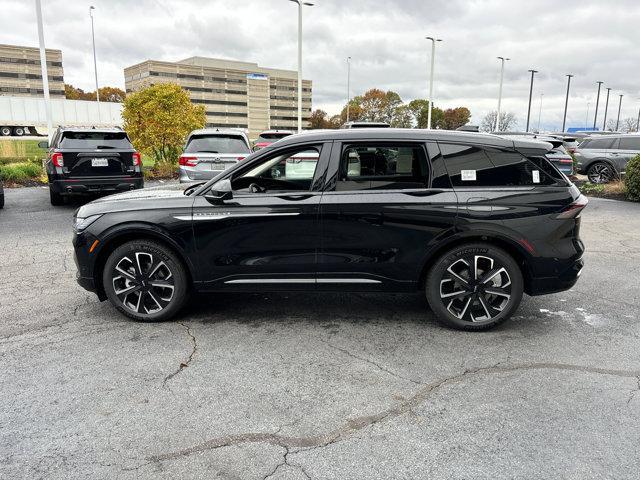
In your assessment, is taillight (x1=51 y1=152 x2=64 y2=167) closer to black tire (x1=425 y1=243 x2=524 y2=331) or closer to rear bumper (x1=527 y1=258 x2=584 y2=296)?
black tire (x1=425 y1=243 x2=524 y2=331)

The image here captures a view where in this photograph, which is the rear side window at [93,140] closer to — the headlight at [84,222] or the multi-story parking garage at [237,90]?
the headlight at [84,222]

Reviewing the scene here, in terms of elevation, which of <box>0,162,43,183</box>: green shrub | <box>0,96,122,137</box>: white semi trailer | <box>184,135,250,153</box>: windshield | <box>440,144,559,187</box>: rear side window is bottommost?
<box>0,162,43,183</box>: green shrub

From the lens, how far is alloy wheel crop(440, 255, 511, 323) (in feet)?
14.6

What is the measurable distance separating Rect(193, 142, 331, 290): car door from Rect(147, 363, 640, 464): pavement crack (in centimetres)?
153

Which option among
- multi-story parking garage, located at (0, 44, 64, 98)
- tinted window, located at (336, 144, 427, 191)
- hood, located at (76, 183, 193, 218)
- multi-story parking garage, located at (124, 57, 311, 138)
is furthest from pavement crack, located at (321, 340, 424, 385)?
multi-story parking garage, located at (124, 57, 311, 138)

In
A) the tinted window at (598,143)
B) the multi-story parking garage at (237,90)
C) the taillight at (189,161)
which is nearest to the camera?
the taillight at (189,161)

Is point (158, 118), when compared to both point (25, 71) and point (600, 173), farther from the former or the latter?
point (25, 71)

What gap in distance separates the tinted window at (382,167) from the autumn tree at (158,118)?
15.7m

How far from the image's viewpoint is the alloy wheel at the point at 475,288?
4.45m

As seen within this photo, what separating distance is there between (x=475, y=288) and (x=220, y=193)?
7.92ft

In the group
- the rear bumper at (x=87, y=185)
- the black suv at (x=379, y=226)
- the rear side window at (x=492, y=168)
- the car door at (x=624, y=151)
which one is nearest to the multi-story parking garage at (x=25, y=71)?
the rear bumper at (x=87, y=185)

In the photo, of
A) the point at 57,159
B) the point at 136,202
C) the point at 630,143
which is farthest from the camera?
the point at 630,143

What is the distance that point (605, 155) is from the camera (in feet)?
54.9

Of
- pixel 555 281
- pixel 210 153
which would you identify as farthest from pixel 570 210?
pixel 210 153
